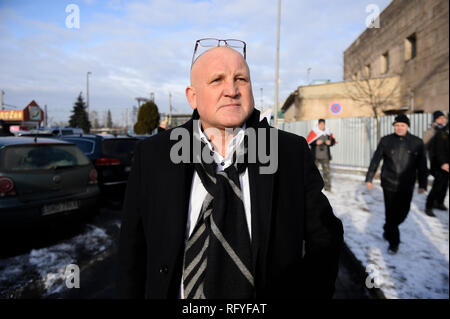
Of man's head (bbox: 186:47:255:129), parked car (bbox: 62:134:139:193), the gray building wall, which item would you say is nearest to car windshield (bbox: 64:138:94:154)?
parked car (bbox: 62:134:139:193)

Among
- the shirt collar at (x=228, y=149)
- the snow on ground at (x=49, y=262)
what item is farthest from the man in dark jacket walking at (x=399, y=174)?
the snow on ground at (x=49, y=262)

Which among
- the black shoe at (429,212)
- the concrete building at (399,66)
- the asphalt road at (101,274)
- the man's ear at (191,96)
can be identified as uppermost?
the concrete building at (399,66)

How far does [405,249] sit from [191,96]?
4.10 meters

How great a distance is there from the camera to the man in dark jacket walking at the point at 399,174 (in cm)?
386

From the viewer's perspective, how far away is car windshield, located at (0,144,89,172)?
389cm

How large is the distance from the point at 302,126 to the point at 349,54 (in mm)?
9245

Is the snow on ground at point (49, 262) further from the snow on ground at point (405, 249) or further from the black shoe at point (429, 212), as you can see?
the black shoe at point (429, 212)

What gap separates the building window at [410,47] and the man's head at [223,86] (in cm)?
1787

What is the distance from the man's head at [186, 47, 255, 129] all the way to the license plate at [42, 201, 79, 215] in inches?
154

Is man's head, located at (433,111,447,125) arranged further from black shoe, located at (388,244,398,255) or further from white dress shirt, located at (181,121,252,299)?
white dress shirt, located at (181,121,252,299)

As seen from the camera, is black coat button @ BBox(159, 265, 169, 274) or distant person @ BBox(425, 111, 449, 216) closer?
black coat button @ BBox(159, 265, 169, 274)

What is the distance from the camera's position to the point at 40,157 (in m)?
4.25

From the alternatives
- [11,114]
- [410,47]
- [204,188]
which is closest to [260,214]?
[204,188]

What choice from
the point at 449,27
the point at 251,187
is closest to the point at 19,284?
the point at 251,187
